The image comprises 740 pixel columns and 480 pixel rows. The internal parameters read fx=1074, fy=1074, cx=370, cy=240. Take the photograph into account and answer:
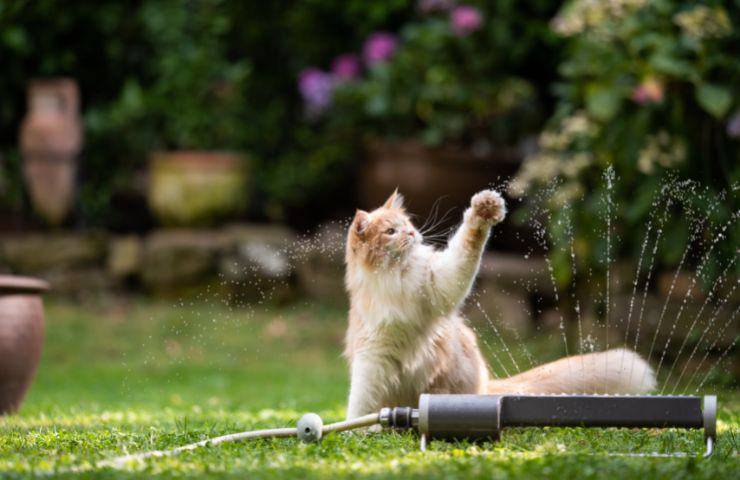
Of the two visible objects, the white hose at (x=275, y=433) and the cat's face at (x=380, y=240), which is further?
the cat's face at (x=380, y=240)

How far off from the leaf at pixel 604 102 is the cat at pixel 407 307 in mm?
3193

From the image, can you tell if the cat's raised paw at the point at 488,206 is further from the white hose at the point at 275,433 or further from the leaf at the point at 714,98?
the leaf at the point at 714,98

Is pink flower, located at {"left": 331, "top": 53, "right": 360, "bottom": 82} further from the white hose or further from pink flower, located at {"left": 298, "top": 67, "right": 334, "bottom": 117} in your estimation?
the white hose

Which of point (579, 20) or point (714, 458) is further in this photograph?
point (579, 20)

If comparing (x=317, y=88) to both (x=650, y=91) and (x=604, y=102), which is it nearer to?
(x=604, y=102)

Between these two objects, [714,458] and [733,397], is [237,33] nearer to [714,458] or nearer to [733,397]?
[733,397]

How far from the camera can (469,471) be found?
9.23 feet

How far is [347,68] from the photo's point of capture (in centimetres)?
1049

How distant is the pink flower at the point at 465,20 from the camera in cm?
944

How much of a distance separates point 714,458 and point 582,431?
1.99 feet

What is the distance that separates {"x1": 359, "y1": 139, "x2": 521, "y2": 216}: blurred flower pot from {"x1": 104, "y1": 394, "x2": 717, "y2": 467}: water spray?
6.34 metres

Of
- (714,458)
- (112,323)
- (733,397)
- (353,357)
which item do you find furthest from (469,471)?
(112,323)

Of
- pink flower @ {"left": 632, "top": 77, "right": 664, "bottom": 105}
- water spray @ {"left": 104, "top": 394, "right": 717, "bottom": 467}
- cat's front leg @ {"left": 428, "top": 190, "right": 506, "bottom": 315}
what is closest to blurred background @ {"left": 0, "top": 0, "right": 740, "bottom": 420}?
pink flower @ {"left": 632, "top": 77, "right": 664, "bottom": 105}

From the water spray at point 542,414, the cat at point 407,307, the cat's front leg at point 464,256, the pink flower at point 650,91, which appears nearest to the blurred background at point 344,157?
the pink flower at point 650,91
